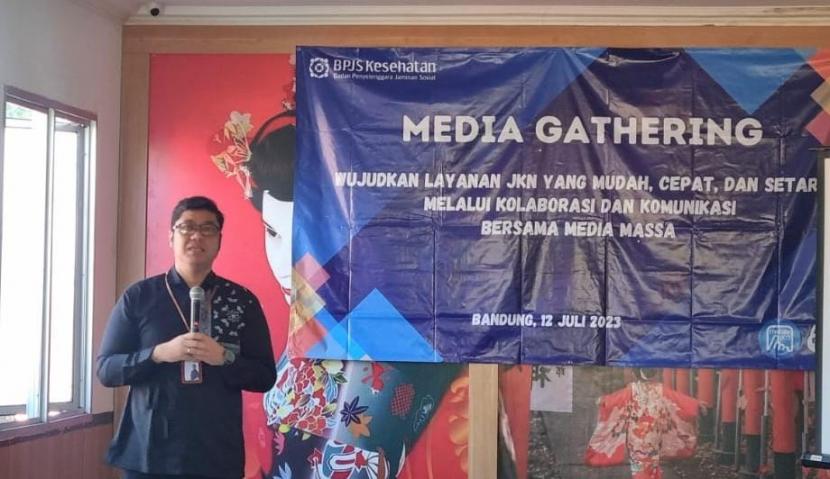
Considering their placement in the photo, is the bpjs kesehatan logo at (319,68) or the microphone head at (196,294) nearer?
the microphone head at (196,294)

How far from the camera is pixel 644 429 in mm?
4641

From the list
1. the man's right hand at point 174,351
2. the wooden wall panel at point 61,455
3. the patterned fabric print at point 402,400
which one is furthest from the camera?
the patterned fabric print at point 402,400

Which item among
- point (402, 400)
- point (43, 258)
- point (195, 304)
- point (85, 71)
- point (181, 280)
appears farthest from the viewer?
point (402, 400)

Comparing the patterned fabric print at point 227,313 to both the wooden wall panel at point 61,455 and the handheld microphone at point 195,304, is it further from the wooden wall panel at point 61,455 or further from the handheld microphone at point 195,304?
the wooden wall panel at point 61,455

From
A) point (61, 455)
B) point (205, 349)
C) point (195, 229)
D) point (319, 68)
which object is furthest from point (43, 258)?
point (319, 68)

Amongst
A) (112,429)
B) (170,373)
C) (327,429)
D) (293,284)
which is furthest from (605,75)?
(112,429)

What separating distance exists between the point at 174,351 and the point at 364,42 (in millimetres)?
2108

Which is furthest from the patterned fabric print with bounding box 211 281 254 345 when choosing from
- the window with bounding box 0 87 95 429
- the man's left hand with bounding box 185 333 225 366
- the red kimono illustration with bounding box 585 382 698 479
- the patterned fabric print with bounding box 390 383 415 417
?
the red kimono illustration with bounding box 585 382 698 479

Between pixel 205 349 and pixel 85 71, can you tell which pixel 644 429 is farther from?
pixel 85 71

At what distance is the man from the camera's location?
337cm

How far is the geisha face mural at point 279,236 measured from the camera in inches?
189

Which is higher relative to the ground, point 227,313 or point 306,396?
point 227,313

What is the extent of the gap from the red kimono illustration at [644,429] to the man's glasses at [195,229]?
2118 mm

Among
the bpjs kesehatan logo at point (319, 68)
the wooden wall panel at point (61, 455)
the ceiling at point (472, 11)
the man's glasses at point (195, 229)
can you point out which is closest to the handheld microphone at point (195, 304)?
the man's glasses at point (195, 229)
